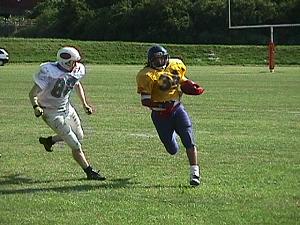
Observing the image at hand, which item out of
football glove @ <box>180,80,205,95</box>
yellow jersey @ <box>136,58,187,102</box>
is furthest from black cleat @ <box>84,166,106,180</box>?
football glove @ <box>180,80,205,95</box>

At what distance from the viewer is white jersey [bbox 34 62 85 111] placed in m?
8.61

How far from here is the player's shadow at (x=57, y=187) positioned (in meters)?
8.08

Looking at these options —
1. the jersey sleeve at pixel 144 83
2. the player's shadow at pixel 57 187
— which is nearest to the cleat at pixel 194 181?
the player's shadow at pixel 57 187

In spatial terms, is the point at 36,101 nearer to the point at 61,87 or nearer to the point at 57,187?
the point at 61,87

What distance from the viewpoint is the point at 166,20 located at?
67.9 meters

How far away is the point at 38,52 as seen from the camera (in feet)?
185

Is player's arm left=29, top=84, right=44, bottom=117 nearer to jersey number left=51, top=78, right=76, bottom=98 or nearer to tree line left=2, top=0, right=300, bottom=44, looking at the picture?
jersey number left=51, top=78, right=76, bottom=98

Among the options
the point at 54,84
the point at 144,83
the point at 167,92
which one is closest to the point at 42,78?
the point at 54,84

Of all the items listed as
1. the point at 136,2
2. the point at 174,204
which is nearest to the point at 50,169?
the point at 174,204

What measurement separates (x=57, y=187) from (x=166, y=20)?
198 feet

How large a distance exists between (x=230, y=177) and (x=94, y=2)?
68793mm

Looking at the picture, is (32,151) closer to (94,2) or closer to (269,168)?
(269,168)

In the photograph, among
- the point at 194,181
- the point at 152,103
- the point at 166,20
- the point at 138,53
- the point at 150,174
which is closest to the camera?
the point at 194,181

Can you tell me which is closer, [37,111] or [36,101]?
[37,111]
